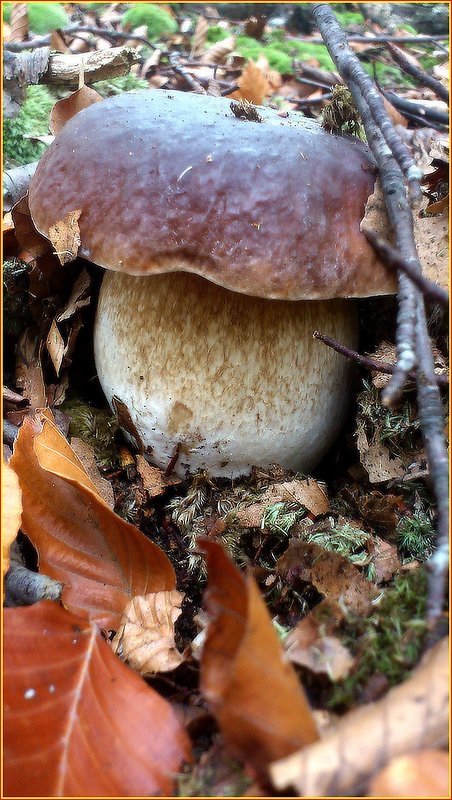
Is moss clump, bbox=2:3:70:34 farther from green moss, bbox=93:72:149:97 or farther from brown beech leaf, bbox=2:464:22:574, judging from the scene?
brown beech leaf, bbox=2:464:22:574

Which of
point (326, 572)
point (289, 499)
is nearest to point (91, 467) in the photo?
point (289, 499)

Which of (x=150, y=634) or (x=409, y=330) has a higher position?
(x=409, y=330)

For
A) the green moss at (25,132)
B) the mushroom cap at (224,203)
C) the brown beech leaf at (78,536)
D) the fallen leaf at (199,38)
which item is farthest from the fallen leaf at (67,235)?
the fallen leaf at (199,38)

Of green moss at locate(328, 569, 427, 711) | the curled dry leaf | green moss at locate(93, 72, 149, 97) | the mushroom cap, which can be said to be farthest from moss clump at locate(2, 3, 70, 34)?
green moss at locate(328, 569, 427, 711)

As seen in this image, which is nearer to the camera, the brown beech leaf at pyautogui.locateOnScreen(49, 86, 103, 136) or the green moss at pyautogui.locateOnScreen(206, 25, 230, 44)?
the brown beech leaf at pyautogui.locateOnScreen(49, 86, 103, 136)

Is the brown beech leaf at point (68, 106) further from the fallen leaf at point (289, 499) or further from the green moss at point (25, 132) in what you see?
the fallen leaf at point (289, 499)

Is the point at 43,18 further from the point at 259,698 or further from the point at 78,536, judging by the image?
the point at 259,698
